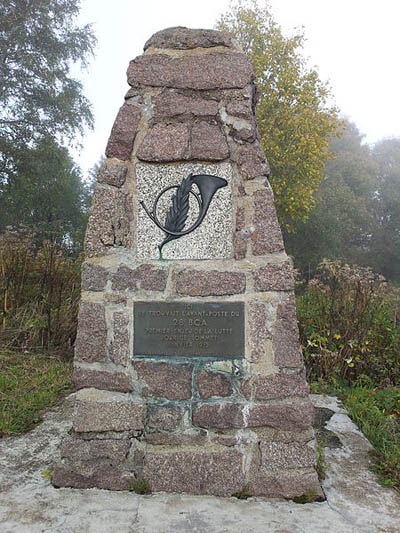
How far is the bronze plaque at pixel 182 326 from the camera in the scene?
2.39 m

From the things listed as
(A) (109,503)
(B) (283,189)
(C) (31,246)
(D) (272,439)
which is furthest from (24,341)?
(B) (283,189)

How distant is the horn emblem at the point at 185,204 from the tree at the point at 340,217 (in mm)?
12710

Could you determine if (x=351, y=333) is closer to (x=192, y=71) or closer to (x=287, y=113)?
(x=192, y=71)

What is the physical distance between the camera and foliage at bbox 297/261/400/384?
4.59 metres

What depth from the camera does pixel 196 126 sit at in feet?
8.05

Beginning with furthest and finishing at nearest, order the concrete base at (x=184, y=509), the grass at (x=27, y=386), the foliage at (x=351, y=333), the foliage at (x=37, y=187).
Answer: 1. the foliage at (x=37, y=187)
2. the foliage at (x=351, y=333)
3. the grass at (x=27, y=386)
4. the concrete base at (x=184, y=509)

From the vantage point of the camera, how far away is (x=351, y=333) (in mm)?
4766

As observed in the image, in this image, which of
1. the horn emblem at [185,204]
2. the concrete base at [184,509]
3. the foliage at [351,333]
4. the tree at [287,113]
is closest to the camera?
the concrete base at [184,509]

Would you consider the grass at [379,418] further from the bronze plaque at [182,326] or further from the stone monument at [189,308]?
the bronze plaque at [182,326]

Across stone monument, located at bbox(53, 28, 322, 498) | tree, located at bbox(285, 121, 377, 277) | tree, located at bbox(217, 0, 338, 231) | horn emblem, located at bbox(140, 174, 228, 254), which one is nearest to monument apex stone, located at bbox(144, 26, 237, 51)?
stone monument, located at bbox(53, 28, 322, 498)

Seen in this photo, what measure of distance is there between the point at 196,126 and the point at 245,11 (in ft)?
37.8

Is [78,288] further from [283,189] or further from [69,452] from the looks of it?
[283,189]

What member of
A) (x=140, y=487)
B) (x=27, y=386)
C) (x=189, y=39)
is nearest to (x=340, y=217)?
(x=27, y=386)

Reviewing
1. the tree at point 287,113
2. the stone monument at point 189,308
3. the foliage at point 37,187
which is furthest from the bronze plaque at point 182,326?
the foliage at point 37,187
